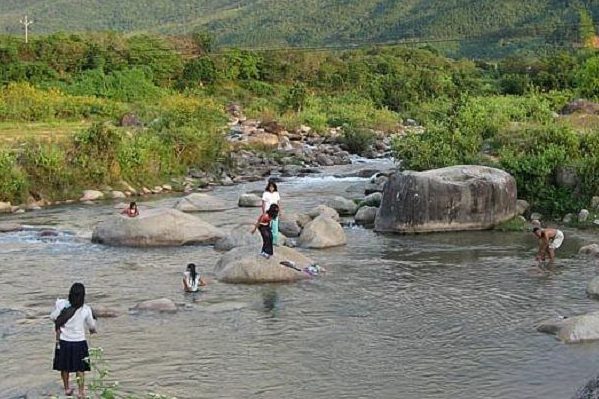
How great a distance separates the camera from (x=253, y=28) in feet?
571

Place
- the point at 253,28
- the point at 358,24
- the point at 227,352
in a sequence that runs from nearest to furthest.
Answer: the point at 227,352
the point at 358,24
the point at 253,28

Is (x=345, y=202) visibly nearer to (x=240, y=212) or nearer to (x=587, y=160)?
(x=240, y=212)

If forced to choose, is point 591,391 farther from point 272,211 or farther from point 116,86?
point 116,86

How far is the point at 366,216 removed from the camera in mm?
26156

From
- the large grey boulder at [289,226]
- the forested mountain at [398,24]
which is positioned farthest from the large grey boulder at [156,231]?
the forested mountain at [398,24]

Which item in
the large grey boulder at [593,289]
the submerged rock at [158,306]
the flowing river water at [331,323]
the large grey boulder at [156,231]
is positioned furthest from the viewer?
the large grey boulder at [156,231]

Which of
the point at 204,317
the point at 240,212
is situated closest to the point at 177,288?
the point at 204,317

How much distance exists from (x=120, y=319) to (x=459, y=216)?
38.7 feet

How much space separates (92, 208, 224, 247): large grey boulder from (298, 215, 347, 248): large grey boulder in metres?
2.34

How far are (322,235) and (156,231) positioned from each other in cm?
439

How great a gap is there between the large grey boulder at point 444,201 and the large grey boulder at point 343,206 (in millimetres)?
3353

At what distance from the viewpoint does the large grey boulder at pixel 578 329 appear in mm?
13961

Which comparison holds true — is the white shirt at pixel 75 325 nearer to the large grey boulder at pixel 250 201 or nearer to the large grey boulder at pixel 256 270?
the large grey boulder at pixel 256 270

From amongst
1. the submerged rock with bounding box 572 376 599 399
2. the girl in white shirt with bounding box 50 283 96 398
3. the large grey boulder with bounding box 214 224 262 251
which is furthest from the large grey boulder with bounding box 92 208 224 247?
the submerged rock with bounding box 572 376 599 399
